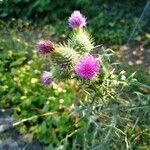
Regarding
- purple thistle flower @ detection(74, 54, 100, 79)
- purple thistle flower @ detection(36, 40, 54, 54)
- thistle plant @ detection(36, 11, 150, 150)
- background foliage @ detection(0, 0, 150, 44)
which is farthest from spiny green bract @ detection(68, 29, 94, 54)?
background foliage @ detection(0, 0, 150, 44)

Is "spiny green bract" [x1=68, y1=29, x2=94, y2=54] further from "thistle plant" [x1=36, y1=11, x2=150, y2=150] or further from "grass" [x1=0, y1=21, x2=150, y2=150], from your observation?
"grass" [x1=0, y1=21, x2=150, y2=150]

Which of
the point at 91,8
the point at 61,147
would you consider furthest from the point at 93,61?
the point at 91,8

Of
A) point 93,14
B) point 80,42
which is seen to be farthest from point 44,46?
point 93,14

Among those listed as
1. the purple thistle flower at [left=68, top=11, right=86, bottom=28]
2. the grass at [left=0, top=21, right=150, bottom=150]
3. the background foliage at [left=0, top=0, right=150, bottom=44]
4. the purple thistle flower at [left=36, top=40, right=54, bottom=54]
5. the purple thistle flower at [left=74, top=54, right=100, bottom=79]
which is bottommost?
the grass at [left=0, top=21, right=150, bottom=150]

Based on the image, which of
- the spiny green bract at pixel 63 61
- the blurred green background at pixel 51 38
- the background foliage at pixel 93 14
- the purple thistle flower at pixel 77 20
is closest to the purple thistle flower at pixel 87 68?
the spiny green bract at pixel 63 61

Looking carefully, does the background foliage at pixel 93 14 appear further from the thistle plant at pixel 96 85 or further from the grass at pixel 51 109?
the thistle plant at pixel 96 85

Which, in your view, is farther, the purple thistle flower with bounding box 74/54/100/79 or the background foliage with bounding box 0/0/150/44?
the background foliage with bounding box 0/0/150/44

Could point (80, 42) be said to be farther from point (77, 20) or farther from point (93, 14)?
point (93, 14)

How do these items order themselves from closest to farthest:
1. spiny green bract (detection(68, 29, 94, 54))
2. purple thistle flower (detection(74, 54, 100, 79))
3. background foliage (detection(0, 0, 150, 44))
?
purple thistle flower (detection(74, 54, 100, 79))
spiny green bract (detection(68, 29, 94, 54))
background foliage (detection(0, 0, 150, 44))

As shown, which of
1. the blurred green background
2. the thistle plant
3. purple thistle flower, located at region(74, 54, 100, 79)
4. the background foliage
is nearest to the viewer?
purple thistle flower, located at region(74, 54, 100, 79)
